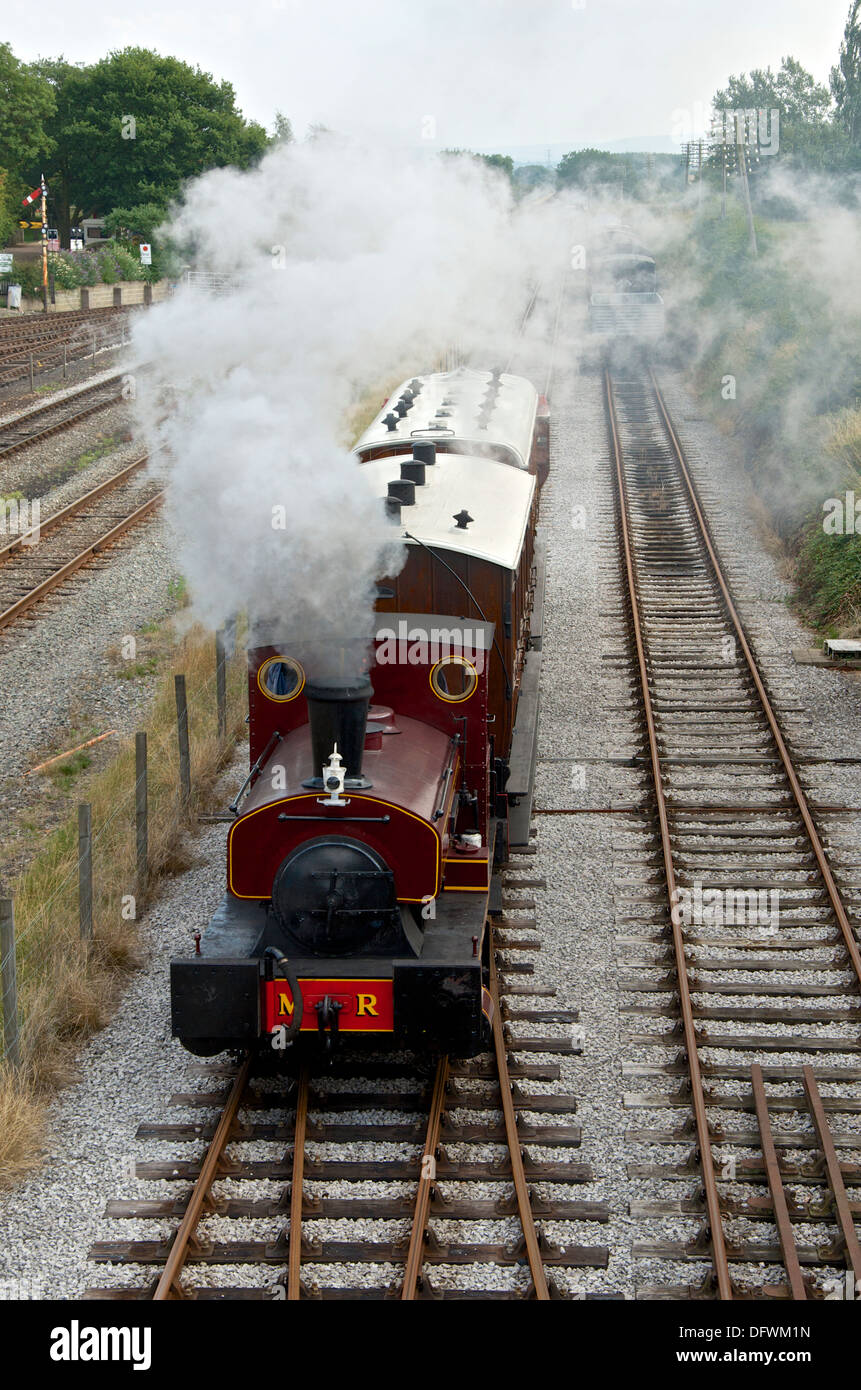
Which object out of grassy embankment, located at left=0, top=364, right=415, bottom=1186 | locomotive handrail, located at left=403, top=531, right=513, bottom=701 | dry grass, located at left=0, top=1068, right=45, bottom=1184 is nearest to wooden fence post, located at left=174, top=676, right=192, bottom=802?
grassy embankment, located at left=0, top=364, right=415, bottom=1186

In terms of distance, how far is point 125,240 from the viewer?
153ft

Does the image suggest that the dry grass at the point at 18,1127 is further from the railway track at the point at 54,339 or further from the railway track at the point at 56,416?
the railway track at the point at 54,339

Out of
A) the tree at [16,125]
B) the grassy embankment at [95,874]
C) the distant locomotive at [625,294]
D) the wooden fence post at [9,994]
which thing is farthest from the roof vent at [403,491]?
the tree at [16,125]

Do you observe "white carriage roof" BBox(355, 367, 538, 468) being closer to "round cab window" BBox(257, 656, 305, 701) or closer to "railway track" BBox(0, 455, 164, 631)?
"round cab window" BBox(257, 656, 305, 701)

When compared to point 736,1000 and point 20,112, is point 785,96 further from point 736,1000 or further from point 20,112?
point 736,1000

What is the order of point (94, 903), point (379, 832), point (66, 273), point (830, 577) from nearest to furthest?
point (379, 832) < point (94, 903) < point (830, 577) < point (66, 273)

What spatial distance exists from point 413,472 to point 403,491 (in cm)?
62

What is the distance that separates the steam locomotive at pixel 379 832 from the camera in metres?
6.21

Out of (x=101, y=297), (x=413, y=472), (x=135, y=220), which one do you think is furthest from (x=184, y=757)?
(x=135, y=220)

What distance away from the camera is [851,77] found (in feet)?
158

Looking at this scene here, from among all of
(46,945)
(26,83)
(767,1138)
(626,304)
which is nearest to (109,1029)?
(46,945)

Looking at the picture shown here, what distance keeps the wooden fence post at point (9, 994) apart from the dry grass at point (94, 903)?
10 centimetres

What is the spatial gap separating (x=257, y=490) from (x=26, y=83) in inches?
1932

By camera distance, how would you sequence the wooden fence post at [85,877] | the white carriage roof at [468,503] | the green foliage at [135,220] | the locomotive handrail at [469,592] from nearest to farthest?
the locomotive handrail at [469,592]
the wooden fence post at [85,877]
the white carriage roof at [468,503]
the green foliage at [135,220]
